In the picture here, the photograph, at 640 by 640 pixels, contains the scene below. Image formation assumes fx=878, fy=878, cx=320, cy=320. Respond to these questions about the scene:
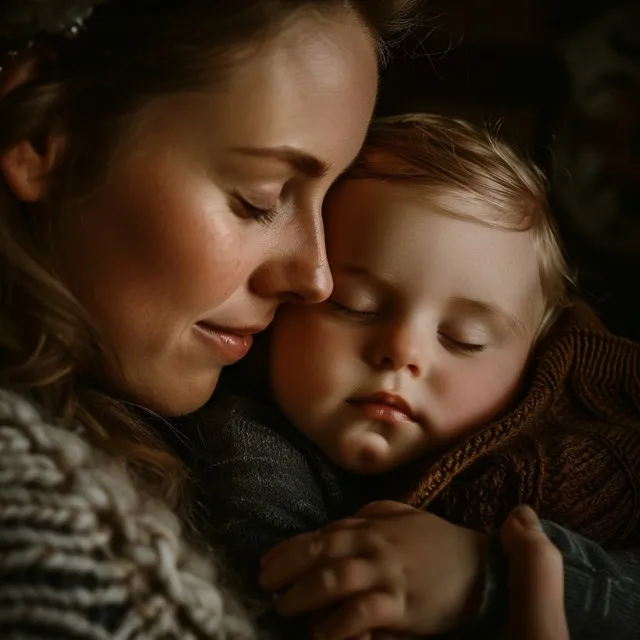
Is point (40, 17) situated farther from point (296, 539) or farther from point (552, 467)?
point (552, 467)

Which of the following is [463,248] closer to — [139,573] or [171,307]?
[171,307]

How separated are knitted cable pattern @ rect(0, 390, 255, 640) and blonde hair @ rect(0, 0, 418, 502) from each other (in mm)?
86

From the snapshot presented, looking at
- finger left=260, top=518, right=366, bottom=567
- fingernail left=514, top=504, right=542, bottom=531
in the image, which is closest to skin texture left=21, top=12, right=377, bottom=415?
finger left=260, top=518, right=366, bottom=567

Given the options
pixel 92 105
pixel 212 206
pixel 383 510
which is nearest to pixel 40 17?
pixel 92 105

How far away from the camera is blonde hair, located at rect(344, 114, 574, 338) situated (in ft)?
3.53

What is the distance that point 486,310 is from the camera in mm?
1066

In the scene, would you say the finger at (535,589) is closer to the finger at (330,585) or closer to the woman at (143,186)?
the woman at (143,186)

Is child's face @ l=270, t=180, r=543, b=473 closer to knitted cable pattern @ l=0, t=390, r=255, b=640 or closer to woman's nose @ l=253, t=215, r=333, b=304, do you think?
woman's nose @ l=253, t=215, r=333, b=304

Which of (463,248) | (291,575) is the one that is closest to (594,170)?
(463,248)

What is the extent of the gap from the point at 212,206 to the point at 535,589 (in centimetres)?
47

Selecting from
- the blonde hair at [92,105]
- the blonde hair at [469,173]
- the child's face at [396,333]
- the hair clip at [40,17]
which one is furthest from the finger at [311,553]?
the hair clip at [40,17]

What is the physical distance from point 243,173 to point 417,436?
0.39 meters

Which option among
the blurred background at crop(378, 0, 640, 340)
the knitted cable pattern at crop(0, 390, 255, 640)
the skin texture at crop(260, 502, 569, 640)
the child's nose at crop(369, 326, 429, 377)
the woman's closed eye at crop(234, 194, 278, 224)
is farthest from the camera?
the blurred background at crop(378, 0, 640, 340)

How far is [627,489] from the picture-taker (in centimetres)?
107
